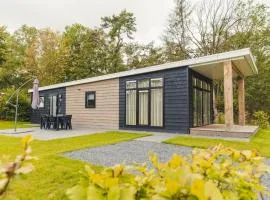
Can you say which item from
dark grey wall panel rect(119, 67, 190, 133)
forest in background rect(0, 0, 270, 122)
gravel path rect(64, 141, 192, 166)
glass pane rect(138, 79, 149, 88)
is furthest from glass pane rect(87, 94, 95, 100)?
forest in background rect(0, 0, 270, 122)

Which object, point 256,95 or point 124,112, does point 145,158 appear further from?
point 256,95

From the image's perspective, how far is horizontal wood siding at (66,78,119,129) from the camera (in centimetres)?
1161

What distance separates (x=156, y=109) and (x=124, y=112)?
5.70ft

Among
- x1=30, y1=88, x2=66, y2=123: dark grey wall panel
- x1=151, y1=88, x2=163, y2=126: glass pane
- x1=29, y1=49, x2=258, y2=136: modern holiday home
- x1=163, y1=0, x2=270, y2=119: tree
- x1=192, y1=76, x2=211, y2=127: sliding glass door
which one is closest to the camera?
x1=29, y1=49, x2=258, y2=136: modern holiday home

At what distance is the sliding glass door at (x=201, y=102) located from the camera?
396 inches

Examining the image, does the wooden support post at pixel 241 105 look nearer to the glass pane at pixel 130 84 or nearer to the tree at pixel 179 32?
the glass pane at pixel 130 84

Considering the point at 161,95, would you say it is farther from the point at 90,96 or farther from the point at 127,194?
the point at 127,194

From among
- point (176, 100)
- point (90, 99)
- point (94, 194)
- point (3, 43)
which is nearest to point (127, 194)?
point (94, 194)

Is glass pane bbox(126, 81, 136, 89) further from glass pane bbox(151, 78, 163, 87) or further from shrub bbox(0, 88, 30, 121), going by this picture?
shrub bbox(0, 88, 30, 121)

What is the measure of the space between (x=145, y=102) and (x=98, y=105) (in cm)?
301

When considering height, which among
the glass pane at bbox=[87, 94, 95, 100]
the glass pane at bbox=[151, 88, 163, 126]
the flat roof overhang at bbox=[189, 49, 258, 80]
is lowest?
the glass pane at bbox=[151, 88, 163, 126]

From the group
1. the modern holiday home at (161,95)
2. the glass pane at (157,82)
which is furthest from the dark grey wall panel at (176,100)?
the glass pane at (157,82)

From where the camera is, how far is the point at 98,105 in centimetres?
1239

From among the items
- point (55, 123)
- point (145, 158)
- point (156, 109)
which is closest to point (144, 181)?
point (145, 158)
